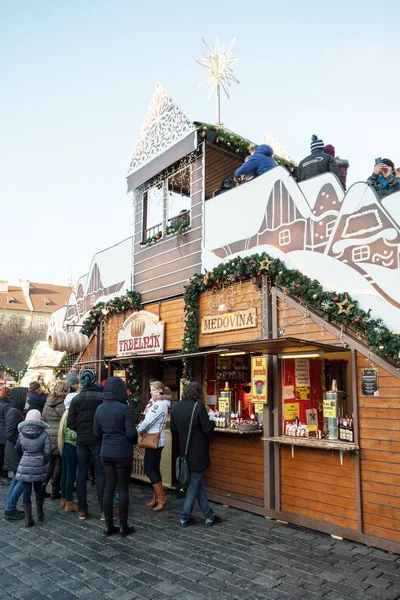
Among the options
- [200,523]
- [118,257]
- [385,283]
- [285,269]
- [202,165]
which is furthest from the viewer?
[118,257]

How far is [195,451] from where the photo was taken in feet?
20.2

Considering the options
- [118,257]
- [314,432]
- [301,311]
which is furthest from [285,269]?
[118,257]

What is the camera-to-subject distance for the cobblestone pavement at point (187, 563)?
4.18 m

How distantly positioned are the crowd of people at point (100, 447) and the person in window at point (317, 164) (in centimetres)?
354

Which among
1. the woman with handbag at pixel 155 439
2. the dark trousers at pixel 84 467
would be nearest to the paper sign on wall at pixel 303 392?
the woman with handbag at pixel 155 439

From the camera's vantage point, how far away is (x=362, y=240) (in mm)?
5938

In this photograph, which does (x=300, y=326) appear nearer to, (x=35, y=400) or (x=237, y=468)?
(x=237, y=468)

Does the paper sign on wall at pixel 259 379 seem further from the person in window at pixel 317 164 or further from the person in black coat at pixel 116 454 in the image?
the person in window at pixel 317 164

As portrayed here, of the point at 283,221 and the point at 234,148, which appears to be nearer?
the point at 283,221

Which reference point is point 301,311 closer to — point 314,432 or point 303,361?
point 303,361

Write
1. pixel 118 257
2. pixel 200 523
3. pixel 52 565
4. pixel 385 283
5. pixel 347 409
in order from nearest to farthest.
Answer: pixel 52 565, pixel 385 283, pixel 200 523, pixel 347 409, pixel 118 257

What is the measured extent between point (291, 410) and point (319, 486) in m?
1.12

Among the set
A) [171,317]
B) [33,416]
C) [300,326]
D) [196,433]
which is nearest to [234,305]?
[300,326]

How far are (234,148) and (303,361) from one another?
433 centimetres
